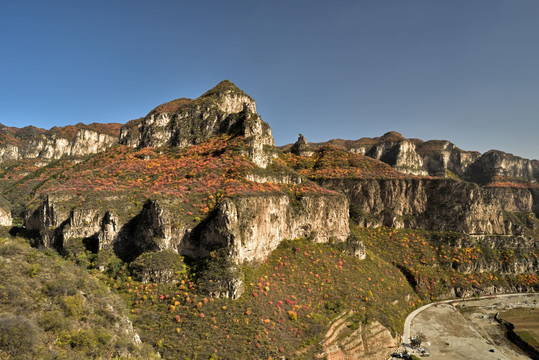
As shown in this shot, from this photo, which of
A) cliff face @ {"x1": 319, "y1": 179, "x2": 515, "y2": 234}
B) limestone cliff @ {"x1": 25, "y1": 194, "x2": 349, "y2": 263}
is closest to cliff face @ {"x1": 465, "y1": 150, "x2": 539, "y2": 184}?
cliff face @ {"x1": 319, "y1": 179, "x2": 515, "y2": 234}

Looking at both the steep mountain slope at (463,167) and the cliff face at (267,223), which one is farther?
Answer: the steep mountain slope at (463,167)

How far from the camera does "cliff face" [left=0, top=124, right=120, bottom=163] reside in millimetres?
155000

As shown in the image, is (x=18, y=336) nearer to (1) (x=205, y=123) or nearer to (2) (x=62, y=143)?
(1) (x=205, y=123)

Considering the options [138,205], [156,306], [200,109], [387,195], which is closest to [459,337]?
[387,195]

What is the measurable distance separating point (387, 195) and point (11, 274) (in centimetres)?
10228

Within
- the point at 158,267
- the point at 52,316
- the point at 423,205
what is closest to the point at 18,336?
the point at 52,316

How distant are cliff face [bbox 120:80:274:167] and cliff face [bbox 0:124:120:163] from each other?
5676 centimetres

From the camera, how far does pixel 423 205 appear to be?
98.6m

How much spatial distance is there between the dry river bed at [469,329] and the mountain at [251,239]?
14.4 ft

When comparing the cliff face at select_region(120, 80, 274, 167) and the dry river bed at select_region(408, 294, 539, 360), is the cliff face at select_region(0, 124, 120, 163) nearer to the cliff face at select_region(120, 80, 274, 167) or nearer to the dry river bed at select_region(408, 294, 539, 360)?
the cliff face at select_region(120, 80, 274, 167)

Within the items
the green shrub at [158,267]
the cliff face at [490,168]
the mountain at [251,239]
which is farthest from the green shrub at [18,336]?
the cliff face at [490,168]

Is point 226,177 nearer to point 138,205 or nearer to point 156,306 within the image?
point 138,205

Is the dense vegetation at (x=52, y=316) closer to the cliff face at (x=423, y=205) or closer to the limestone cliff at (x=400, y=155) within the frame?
the cliff face at (x=423, y=205)

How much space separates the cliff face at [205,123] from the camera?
9125 cm
